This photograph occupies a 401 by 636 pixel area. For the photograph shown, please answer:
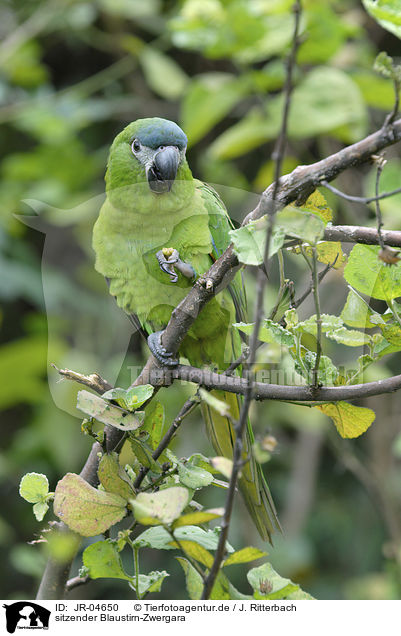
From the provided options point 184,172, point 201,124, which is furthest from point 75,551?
point 201,124

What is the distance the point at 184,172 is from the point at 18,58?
1259mm

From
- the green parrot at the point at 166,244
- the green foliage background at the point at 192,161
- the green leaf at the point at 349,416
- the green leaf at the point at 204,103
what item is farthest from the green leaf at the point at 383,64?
the green leaf at the point at 204,103

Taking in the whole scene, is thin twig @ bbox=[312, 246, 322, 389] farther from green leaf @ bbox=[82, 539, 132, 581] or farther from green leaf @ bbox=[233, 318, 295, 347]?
green leaf @ bbox=[82, 539, 132, 581]

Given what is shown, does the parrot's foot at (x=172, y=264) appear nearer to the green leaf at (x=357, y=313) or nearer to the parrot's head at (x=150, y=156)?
the parrot's head at (x=150, y=156)

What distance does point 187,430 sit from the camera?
1875 mm

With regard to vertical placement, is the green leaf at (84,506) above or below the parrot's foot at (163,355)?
below

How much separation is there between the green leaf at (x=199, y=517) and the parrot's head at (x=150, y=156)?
53cm

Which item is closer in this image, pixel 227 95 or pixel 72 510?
pixel 72 510

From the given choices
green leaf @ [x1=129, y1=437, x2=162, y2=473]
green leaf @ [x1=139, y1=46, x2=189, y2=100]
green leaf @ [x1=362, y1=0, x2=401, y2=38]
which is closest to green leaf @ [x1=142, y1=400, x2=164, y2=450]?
green leaf @ [x1=129, y1=437, x2=162, y2=473]

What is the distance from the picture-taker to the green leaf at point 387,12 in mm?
612

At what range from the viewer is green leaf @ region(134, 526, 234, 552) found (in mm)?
652

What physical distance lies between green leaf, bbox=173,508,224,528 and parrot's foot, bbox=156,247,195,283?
0.42m

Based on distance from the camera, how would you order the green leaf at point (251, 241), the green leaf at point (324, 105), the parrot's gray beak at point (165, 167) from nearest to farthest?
the green leaf at point (251, 241)
the parrot's gray beak at point (165, 167)
the green leaf at point (324, 105)
